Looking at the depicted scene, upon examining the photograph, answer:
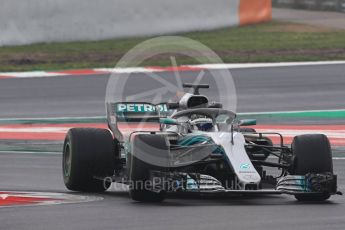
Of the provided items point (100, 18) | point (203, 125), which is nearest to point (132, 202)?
point (203, 125)

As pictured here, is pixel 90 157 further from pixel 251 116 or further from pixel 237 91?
pixel 237 91

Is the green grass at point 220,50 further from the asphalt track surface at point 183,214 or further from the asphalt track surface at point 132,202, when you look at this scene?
the asphalt track surface at point 183,214

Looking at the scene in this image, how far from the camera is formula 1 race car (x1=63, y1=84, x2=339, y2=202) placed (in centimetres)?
1084

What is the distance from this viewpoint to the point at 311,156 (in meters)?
11.3

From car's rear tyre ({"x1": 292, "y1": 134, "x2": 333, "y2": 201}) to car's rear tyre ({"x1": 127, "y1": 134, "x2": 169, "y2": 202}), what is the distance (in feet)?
4.29

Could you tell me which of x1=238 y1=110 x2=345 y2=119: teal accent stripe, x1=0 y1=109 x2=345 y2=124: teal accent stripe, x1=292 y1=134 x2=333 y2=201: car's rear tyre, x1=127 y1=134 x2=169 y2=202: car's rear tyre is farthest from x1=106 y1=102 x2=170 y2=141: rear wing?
x1=238 y1=110 x2=345 y2=119: teal accent stripe

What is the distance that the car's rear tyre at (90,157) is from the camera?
39.2ft

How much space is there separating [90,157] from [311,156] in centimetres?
227

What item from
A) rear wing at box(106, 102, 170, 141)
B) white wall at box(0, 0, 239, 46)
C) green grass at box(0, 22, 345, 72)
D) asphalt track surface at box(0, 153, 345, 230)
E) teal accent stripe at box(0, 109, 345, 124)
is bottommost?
asphalt track surface at box(0, 153, 345, 230)

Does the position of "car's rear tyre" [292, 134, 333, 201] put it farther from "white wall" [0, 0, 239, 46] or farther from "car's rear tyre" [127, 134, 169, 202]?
"white wall" [0, 0, 239, 46]

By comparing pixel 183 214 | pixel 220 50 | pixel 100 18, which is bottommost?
pixel 183 214

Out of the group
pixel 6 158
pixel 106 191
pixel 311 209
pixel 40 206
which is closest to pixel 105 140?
pixel 106 191

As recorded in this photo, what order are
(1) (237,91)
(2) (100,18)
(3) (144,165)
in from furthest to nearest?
(2) (100,18)
(1) (237,91)
(3) (144,165)

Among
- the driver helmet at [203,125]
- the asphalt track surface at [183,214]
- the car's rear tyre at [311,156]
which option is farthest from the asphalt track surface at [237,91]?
the car's rear tyre at [311,156]
